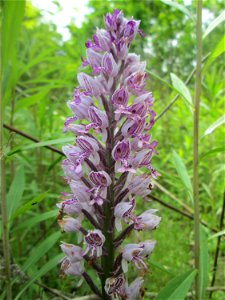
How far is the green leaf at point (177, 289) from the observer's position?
159 cm

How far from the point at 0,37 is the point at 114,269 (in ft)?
3.75

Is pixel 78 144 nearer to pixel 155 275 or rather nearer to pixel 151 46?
pixel 155 275

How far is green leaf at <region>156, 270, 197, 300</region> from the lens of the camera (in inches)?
62.6

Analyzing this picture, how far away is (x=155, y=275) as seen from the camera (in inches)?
110

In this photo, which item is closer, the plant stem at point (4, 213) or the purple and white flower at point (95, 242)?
the purple and white flower at point (95, 242)

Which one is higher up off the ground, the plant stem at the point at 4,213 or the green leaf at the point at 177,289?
the plant stem at the point at 4,213

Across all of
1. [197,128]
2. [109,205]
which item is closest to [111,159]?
[109,205]

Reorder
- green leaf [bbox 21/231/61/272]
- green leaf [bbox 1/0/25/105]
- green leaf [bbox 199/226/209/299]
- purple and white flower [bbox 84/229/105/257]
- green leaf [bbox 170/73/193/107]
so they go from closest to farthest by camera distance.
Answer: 1. purple and white flower [bbox 84/229/105/257]
2. green leaf [bbox 1/0/25/105]
3. green leaf [bbox 170/73/193/107]
4. green leaf [bbox 199/226/209/299]
5. green leaf [bbox 21/231/61/272]

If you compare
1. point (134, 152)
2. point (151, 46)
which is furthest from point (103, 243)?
point (151, 46)

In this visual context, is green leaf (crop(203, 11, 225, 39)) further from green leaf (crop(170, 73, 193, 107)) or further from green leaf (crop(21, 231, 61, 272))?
green leaf (crop(21, 231, 61, 272))

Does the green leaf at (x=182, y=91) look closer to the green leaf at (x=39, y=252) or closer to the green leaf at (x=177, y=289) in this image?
the green leaf at (x=177, y=289)

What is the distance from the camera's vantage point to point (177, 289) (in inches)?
63.8

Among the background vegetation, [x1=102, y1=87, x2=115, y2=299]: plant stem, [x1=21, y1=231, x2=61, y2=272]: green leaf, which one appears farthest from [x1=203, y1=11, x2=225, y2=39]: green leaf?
[x1=21, y1=231, x2=61, y2=272]: green leaf

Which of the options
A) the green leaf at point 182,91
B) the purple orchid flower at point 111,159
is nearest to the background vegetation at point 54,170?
the green leaf at point 182,91
